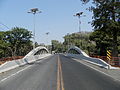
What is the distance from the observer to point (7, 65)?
23.8 meters

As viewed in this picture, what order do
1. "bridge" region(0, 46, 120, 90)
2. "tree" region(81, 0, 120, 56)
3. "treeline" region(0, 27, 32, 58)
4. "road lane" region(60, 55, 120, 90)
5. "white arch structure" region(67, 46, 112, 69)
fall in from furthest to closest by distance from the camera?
"treeline" region(0, 27, 32, 58), "tree" region(81, 0, 120, 56), "white arch structure" region(67, 46, 112, 69), "bridge" region(0, 46, 120, 90), "road lane" region(60, 55, 120, 90)

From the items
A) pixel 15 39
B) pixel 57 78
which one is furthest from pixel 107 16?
pixel 15 39

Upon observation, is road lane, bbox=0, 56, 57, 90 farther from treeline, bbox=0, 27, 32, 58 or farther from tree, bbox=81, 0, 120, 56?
treeline, bbox=0, 27, 32, 58

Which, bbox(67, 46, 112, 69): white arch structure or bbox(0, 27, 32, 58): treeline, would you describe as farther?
bbox(0, 27, 32, 58): treeline

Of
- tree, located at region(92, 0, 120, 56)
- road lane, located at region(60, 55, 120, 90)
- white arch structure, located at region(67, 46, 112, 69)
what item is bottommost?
road lane, located at region(60, 55, 120, 90)

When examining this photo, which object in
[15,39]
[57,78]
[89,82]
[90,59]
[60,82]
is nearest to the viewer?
[60,82]

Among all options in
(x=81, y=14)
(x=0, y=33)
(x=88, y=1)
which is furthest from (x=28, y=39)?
(x=88, y=1)

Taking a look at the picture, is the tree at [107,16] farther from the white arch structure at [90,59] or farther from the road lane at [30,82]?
the road lane at [30,82]

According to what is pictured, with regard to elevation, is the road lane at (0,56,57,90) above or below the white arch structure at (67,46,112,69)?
below

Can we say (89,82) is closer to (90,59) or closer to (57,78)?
(57,78)

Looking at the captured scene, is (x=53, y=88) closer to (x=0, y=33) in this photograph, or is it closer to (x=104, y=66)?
(x=104, y=66)

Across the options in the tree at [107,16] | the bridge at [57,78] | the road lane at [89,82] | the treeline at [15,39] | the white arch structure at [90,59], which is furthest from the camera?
the treeline at [15,39]

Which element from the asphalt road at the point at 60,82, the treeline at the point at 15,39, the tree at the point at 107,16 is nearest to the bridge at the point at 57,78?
the asphalt road at the point at 60,82

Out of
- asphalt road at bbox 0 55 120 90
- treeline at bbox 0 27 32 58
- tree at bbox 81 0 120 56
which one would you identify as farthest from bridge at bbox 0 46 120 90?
treeline at bbox 0 27 32 58
